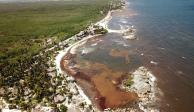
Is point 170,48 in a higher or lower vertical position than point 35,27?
lower

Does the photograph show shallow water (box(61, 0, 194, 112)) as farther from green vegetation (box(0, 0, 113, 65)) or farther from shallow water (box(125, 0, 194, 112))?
green vegetation (box(0, 0, 113, 65))

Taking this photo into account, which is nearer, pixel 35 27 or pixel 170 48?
pixel 170 48

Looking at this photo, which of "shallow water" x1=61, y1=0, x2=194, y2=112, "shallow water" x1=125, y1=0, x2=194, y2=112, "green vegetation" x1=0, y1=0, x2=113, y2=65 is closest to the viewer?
"shallow water" x1=125, y1=0, x2=194, y2=112

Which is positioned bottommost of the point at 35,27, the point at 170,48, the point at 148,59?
the point at 148,59

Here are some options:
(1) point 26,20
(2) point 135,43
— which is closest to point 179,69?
(2) point 135,43

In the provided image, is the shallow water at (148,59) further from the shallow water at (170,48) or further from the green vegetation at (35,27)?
the green vegetation at (35,27)

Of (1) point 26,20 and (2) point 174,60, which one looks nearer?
(2) point 174,60

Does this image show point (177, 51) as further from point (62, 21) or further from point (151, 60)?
point (62, 21)

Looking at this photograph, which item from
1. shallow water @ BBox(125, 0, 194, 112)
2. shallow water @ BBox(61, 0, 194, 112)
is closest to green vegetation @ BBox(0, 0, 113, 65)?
shallow water @ BBox(61, 0, 194, 112)

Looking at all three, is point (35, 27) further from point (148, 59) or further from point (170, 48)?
point (170, 48)

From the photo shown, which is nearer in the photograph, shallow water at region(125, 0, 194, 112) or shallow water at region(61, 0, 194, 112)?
shallow water at region(125, 0, 194, 112)

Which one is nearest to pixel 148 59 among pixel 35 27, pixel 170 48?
pixel 170 48
